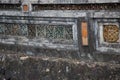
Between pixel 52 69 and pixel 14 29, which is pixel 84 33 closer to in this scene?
pixel 52 69

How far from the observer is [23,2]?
516 cm

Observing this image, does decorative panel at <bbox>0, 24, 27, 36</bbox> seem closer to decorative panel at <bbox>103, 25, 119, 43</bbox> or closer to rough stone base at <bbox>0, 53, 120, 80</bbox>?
rough stone base at <bbox>0, 53, 120, 80</bbox>

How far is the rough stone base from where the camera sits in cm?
455

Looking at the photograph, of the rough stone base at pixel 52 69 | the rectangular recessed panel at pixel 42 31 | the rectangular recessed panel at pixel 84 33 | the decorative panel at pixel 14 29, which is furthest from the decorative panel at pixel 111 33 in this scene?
the decorative panel at pixel 14 29

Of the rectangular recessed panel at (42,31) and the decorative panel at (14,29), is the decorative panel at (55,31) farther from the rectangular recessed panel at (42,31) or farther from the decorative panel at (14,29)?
the decorative panel at (14,29)

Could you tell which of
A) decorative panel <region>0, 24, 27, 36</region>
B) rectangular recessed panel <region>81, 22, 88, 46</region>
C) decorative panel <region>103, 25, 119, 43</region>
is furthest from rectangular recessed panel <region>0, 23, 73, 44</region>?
decorative panel <region>103, 25, 119, 43</region>

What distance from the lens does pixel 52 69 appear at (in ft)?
16.3

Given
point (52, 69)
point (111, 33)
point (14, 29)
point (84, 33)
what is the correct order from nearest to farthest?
1. point (111, 33)
2. point (84, 33)
3. point (52, 69)
4. point (14, 29)

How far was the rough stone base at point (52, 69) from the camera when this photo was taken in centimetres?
455

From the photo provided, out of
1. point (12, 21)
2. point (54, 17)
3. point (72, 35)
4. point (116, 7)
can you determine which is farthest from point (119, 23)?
point (12, 21)

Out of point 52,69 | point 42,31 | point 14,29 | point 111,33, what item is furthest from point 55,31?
point 111,33

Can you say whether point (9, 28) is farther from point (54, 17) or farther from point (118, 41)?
point (118, 41)

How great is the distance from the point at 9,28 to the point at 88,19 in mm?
1964

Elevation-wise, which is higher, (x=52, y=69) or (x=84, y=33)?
(x=84, y=33)
